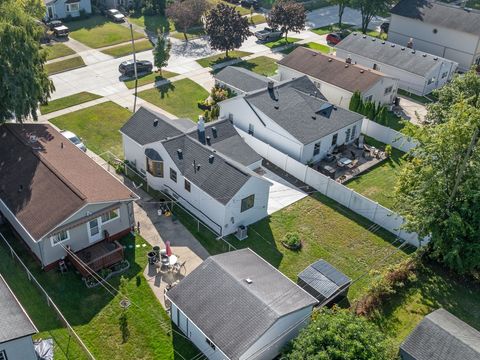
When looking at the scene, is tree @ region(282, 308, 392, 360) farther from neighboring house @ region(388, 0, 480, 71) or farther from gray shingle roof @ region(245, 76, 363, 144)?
neighboring house @ region(388, 0, 480, 71)

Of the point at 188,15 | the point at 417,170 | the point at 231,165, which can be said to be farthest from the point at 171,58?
the point at 417,170

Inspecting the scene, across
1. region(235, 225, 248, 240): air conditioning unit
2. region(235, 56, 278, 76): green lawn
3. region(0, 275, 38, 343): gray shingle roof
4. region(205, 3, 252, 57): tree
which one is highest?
region(205, 3, 252, 57): tree

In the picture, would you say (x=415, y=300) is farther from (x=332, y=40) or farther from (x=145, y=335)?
(x=332, y=40)

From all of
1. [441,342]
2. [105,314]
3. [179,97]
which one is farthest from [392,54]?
[105,314]

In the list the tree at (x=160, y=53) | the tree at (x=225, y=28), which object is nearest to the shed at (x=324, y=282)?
the tree at (x=160, y=53)

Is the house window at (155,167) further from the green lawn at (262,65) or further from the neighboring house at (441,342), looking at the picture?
the green lawn at (262,65)

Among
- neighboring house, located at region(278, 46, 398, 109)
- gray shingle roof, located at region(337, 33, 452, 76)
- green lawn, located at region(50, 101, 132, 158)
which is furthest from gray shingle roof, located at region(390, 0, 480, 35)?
green lawn, located at region(50, 101, 132, 158)
